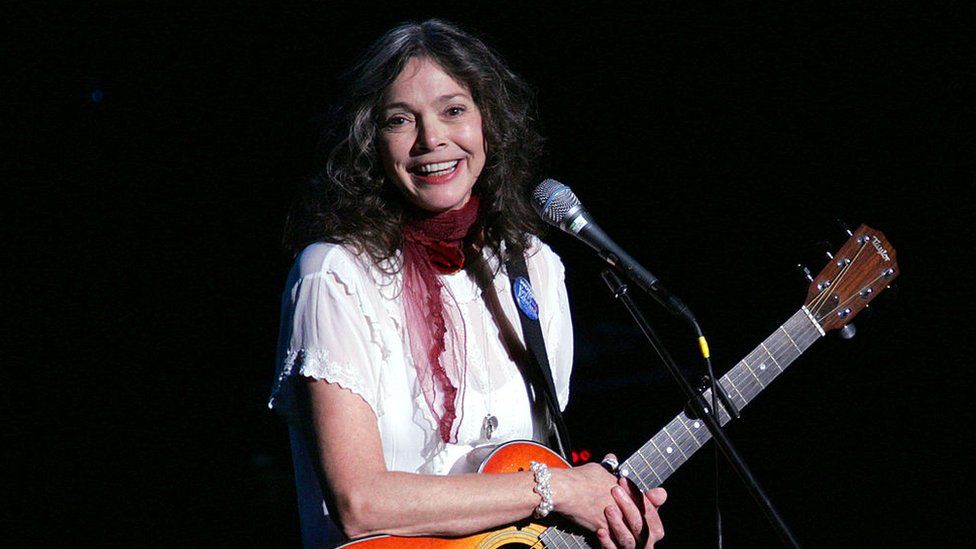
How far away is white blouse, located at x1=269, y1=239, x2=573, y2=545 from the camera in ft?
6.38

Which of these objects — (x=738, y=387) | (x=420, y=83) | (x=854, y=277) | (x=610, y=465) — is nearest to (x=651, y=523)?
(x=610, y=465)

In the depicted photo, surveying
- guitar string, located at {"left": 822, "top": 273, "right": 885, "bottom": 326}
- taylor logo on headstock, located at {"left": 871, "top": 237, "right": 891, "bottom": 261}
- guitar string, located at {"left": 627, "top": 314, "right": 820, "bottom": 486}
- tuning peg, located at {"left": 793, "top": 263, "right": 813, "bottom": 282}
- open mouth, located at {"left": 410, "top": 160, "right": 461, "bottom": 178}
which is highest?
open mouth, located at {"left": 410, "top": 160, "right": 461, "bottom": 178}

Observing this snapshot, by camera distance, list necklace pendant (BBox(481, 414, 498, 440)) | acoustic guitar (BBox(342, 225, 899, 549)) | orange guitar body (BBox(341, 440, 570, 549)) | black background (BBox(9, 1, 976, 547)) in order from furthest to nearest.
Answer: black background (BBox(9, 1, 976, 547)), necklace pendant (BBox(481, 414, 498, 440)), acoustic guitar (BBox(342, 225, 899, 549)), orange guitar body (BBox(341, 440, 570, 549))

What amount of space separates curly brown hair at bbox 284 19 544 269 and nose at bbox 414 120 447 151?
115 millimetres

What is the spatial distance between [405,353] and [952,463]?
2.46m

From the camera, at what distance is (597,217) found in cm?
393

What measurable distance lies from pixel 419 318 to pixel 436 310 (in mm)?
63

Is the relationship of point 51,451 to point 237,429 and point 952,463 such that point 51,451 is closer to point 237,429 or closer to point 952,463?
point 237,429

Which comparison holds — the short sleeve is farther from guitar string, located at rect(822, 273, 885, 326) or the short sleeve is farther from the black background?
the black background

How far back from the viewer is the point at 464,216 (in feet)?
7.76

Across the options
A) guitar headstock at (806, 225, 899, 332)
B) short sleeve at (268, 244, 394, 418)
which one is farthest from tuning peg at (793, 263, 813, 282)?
short sleeve at (268, 244, 394, 418)

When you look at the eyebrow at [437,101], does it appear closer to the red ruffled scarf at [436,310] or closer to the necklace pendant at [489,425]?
the red ruffled scarf at [436,310]

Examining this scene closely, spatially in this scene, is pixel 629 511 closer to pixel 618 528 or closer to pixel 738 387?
pixel 618 528

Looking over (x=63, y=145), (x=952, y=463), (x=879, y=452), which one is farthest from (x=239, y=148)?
(x=952, y=463)
